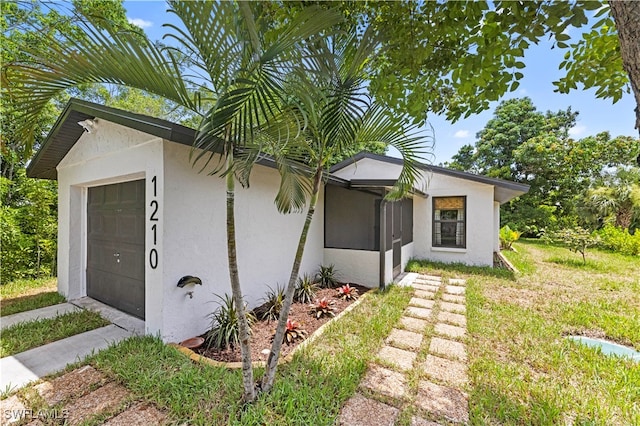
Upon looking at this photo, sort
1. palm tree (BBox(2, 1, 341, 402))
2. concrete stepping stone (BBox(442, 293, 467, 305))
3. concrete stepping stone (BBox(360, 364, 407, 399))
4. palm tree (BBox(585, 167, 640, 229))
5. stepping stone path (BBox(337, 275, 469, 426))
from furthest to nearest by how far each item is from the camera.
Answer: palm tree (BBox(585, 167, 640, 229)), concrete stepping stone (BBox(442, 293, 467, 305)), concrete stepping stone (BBox(360, 364, 407, 399)), stepping stone path (BBox(337, 275, 469, 426)), palm tree (BBox(2, 1, 341, 402))

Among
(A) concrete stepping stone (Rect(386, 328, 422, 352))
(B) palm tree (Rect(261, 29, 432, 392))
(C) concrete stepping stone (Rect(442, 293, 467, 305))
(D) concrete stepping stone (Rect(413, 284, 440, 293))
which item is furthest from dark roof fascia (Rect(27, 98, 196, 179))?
(D) concrete stepping stone (Rect(413, 284, 440, 293))

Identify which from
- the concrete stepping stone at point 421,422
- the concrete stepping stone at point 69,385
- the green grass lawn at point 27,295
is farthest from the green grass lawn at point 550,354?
the green grass lawn at point 27,295

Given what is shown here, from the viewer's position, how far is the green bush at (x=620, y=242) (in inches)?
488

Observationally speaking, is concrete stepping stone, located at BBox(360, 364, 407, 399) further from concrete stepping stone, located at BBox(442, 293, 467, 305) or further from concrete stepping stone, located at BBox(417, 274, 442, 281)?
concrete stepping stone, located at BBox(417, 274, 442, 281)

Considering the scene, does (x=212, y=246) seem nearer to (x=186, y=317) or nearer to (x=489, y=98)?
(x=186, y=317)

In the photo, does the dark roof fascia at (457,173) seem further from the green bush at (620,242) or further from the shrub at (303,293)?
the green bush at (620,242)

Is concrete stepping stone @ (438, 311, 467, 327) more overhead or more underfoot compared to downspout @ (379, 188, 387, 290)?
more underfoot

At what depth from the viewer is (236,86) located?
1.78m

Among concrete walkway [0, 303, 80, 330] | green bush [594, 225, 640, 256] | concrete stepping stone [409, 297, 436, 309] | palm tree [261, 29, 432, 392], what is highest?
palm tree [261, 29, 432, 392]

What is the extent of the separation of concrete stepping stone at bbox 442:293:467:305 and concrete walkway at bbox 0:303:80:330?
7254 millimetres

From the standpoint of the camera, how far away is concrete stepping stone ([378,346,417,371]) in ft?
11.0

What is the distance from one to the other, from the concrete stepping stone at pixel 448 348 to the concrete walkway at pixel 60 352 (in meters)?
4.25

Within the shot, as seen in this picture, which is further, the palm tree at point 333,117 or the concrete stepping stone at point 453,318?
the concrete stepping stone at point 453,318

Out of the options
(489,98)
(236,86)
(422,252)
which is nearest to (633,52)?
(489,98)
